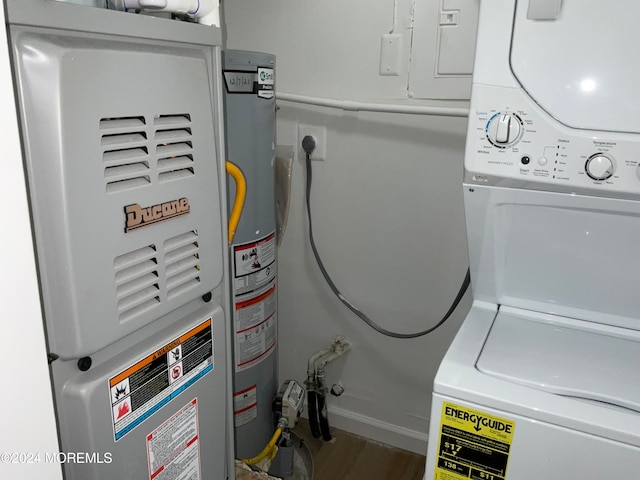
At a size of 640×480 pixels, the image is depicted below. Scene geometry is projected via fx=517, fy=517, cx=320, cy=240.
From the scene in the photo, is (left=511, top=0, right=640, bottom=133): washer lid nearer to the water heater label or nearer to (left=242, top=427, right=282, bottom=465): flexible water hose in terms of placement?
the water heater label

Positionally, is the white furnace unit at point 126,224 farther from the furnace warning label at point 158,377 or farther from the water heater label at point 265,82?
the water heater label at point 265,82

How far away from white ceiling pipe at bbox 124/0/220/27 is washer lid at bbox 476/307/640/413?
0.78 m

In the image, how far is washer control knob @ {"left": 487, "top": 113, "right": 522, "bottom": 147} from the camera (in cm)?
88

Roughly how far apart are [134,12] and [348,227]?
3.97 feet

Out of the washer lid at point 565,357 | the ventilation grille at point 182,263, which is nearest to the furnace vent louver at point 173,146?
the ventilation grille at point 182,263

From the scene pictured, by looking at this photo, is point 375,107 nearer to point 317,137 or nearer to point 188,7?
point 317,137

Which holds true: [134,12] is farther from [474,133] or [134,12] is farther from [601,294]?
[601,294]

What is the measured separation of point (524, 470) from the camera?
0.87 metres

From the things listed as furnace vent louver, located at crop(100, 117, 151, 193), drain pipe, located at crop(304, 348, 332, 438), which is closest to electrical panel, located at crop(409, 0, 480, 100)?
drain pipe, located at crop(304, 348, 332, 438)

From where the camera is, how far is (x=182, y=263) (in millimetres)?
867

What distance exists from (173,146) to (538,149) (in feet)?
1.99

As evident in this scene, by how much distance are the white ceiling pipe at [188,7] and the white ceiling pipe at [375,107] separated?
0.85 m

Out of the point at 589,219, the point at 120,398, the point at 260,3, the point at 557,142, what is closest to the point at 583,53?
the point at 557,142

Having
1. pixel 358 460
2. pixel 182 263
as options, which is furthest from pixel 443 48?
pixel 358 460
